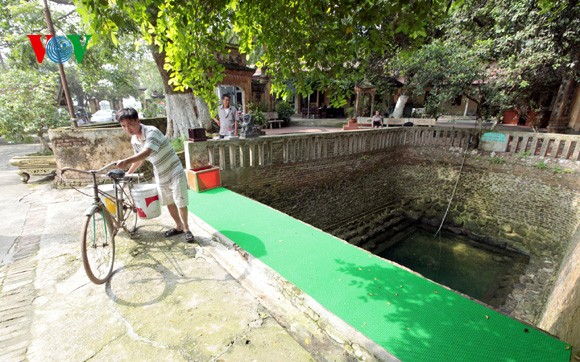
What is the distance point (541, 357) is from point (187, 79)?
4408 mm

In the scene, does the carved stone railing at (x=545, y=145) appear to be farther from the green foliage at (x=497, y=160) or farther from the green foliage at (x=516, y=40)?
the green foliage at (x=516, y=40)

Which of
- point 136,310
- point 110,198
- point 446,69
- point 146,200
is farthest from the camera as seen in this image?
point 446,69

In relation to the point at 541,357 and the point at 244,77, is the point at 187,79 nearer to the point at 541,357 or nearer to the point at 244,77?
the point at 541,357

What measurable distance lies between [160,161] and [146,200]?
59cm

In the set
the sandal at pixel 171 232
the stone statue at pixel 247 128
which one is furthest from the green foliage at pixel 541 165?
the sandal at pixel 171 232

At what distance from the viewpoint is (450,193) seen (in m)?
10.5

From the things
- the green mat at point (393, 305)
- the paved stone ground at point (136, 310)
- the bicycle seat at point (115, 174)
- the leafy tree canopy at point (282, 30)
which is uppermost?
the leafy tree canopy at point (282, 30)

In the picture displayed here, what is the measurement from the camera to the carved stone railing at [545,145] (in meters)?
7.84

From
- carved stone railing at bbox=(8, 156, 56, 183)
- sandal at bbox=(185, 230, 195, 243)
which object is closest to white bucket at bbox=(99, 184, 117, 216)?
sandal at bbox=(185, 230, 195, 243)

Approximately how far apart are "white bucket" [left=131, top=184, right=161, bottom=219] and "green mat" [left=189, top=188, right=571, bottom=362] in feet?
3.32

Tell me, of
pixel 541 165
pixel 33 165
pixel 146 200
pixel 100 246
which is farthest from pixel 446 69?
pixel 33 165

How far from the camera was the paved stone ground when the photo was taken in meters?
2.28

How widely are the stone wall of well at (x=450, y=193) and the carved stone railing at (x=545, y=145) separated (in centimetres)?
32

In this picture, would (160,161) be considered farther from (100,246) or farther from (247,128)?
(247,128)
